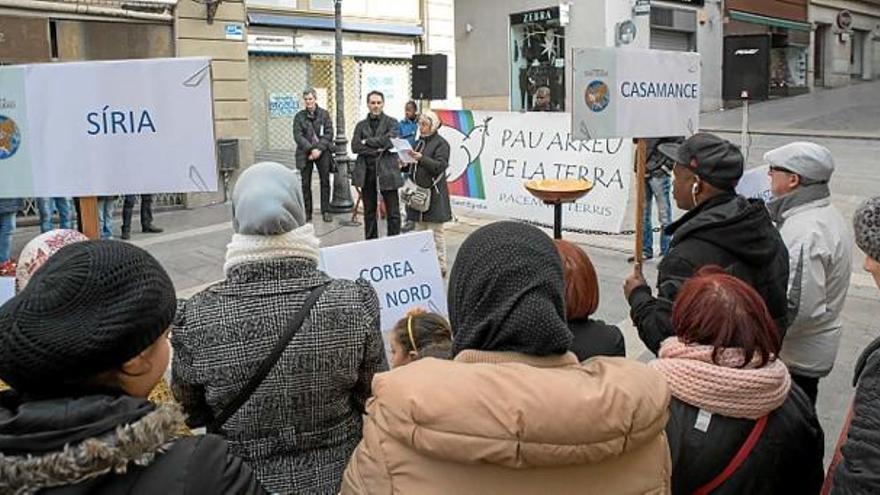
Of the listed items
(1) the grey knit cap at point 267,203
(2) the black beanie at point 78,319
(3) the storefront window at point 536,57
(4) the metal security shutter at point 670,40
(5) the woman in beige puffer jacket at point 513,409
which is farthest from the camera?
(4) the metal security shutter at point 670,40

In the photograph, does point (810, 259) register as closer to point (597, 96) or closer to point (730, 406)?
point (730, 406)

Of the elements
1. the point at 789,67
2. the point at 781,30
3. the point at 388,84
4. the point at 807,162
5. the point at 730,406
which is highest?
the point at 781,30

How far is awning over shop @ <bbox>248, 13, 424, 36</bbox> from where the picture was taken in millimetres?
17692

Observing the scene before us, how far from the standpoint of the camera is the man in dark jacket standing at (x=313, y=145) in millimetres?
11938

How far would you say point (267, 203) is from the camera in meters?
2.24

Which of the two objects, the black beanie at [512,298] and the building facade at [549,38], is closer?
the black beanie at [512,298]

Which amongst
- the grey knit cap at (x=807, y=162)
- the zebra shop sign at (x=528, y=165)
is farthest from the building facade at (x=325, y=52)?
the grey knit cap at (x=807, y=162)

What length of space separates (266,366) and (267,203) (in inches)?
17.1

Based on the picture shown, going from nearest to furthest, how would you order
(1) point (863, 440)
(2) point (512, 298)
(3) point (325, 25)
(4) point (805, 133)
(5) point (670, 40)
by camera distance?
(2) point (512, 298), (1) point (863, 440), (3) point (325, 25), (4) point (805, 133), (5) point (670, 40)

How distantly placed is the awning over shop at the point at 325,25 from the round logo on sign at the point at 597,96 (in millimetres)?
12918

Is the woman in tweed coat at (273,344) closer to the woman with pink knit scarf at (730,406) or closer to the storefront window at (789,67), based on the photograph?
the woman with pink knit scarf at (730,406)

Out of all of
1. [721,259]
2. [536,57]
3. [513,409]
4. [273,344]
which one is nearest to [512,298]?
[513,409]

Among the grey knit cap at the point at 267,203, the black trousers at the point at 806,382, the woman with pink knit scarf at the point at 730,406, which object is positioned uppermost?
the grey knit cap at the point at 267,203

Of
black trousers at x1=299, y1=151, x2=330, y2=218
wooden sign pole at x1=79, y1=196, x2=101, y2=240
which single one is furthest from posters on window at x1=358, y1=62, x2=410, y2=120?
wooden sign pole at x1=79, y1=196, x2=101, y2=240
